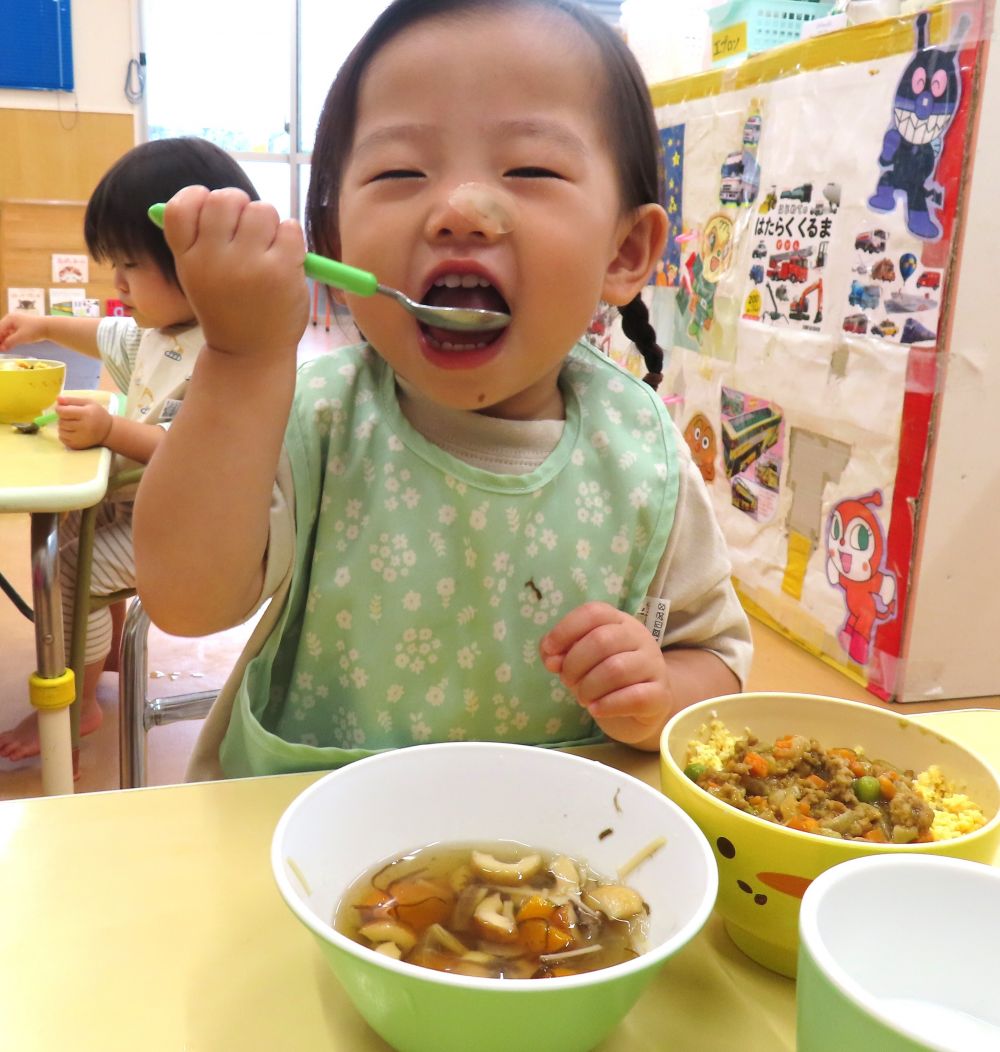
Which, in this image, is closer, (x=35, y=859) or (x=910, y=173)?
(x=35, y=859)

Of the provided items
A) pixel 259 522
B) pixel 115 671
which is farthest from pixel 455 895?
pixel 115 671

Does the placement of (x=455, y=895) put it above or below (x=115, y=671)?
above

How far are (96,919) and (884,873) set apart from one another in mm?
353

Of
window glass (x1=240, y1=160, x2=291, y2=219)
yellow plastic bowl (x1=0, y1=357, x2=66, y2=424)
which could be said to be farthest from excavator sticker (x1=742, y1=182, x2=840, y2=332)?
window glass (x1=240, y1=160, x2=291, y2=219)

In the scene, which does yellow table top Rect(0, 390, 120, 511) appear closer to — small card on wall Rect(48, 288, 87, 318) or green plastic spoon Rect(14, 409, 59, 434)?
green plastic spoon Rect(14, 409, 59, 434)

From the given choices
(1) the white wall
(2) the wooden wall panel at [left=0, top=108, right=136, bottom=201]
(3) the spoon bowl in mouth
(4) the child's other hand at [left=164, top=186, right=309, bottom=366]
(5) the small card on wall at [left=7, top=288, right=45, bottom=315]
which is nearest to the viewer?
(4) the child's other hand at [left=164, top=186, right=309, bottom=366]

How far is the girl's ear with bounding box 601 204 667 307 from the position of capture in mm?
832

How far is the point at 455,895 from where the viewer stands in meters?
0.47

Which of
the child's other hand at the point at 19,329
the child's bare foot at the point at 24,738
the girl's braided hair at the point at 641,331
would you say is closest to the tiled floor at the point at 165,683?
the child's bare foot at the point at 24,738

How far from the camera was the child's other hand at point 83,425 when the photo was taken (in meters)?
1.44

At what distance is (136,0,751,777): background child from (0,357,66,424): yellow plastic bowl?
0.97 meters

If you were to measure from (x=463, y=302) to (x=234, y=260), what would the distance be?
194mm

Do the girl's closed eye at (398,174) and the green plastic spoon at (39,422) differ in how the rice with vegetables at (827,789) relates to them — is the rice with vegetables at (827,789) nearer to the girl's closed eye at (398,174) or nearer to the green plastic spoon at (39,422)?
the girl's closed eye at (398,174)

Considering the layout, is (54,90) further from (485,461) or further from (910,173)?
(485,461)
